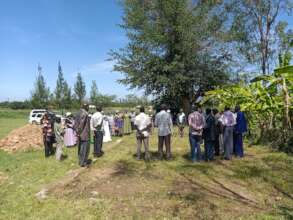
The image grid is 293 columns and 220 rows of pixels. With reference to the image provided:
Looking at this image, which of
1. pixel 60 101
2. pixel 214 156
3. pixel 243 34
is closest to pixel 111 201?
pixel 214 156

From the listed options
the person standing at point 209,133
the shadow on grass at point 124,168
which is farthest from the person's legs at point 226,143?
the shadow on grass at point 124,168

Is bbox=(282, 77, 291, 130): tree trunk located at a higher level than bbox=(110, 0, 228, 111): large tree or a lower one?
lower

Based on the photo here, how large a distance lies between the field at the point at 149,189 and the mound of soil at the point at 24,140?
365 cm

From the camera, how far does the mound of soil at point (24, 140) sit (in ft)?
43.1

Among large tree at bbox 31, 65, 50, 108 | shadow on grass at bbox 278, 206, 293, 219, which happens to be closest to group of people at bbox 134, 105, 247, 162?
shadow on grass at bbox 278, 206, 293, 219

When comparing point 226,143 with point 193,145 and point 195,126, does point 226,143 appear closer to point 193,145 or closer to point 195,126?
point 193,145

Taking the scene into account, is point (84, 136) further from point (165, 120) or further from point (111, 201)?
point (111, 201)

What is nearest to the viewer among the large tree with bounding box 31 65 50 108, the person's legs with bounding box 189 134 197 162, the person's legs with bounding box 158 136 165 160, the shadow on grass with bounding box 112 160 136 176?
the shadow on grass with bounding box 112 160 136 176

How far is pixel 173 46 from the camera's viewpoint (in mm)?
22703

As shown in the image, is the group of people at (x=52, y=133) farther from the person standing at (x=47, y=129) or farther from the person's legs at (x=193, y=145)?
the person's legs at (x=193, y=145)

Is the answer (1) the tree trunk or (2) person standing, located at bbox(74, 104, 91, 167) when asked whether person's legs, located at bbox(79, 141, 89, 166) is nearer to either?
(2) person standing, located at bbox(74, 104, 91, 167)

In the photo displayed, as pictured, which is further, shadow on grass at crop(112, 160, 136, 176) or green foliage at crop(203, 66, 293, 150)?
green foliage at crop(203, 66, 293, 150)

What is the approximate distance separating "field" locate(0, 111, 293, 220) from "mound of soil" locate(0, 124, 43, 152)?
365 cm

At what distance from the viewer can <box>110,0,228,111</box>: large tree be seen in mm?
21938
